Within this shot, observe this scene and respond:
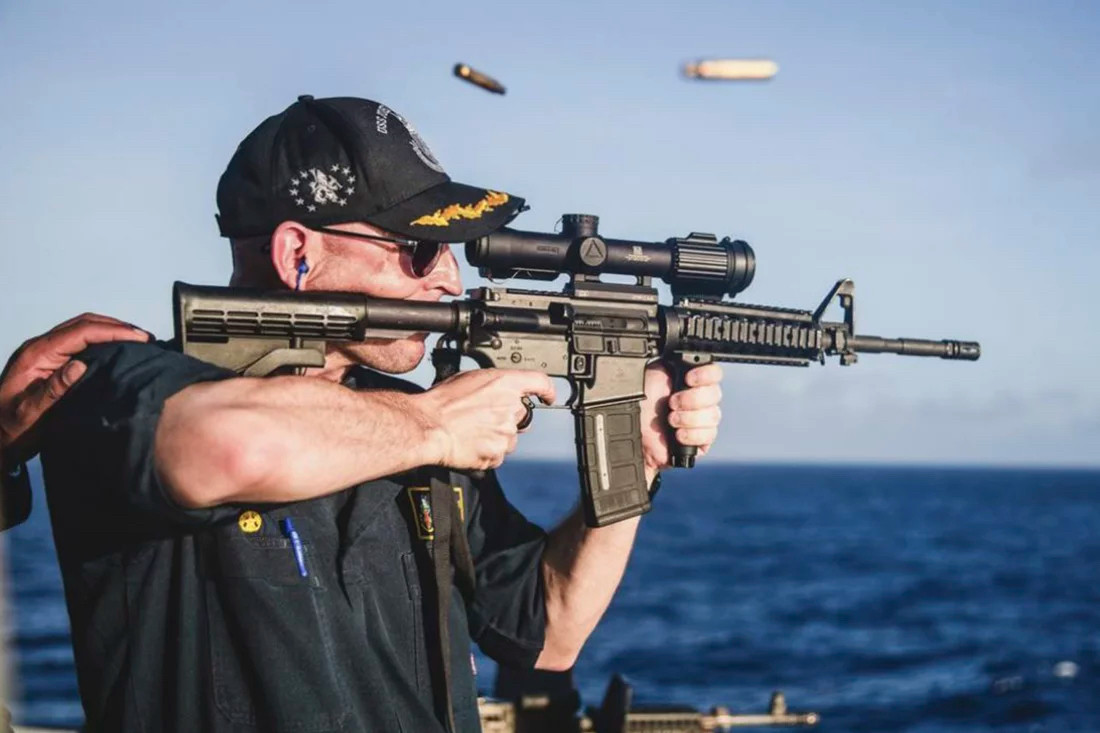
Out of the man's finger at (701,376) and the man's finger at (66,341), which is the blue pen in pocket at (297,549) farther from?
the man's finger at (701,376)

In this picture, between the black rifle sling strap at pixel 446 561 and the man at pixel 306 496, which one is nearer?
the man at pixel 306 496

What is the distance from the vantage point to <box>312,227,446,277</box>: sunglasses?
505 cm

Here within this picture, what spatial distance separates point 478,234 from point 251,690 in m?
1.86

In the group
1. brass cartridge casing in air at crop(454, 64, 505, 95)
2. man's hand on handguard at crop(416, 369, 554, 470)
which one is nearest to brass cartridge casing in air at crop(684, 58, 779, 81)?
brass cartridge casing in air at crop(454, 64, 505, 95)

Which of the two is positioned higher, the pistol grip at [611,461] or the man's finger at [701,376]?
the man's finger at [701,376]

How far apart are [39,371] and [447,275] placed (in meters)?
1.64

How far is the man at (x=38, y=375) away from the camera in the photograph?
4.29 meters

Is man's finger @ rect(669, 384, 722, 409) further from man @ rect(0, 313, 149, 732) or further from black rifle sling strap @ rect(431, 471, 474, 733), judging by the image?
man @ rect(0, 313, 149, 732)

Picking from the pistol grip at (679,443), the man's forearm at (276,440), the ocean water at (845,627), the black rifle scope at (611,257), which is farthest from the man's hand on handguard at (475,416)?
the ocean water at (845,627)

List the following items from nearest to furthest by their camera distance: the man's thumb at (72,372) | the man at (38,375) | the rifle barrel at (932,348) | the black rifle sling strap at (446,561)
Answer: the man's thumb at (72,372), the man at (38,375), the black rifle sling strap at (446,561), the rifle barrel at (932,348)

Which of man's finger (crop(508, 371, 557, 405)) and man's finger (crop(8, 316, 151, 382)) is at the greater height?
man's finger (crop(8, 316, 151, 382))

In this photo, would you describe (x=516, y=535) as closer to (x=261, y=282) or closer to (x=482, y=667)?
(x=261, y=282)

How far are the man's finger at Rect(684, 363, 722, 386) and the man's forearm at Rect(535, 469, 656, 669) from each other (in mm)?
746

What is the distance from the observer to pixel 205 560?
4441mm
